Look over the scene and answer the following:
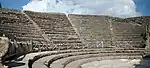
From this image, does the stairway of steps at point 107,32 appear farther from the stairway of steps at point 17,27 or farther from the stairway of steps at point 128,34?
the stairway of steps at point 17,27

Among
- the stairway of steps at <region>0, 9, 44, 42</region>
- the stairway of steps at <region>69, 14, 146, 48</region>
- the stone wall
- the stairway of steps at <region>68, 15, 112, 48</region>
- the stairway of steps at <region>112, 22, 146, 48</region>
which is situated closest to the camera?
the stairway of steps at <region>0, 9, 44, 42</region>

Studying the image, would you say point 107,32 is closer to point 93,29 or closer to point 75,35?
point 93,29

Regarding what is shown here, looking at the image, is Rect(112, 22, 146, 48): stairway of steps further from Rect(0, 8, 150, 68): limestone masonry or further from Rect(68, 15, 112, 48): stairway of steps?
Rect(68, 15, 112, 48): stairway of steps

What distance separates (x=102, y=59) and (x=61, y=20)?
9328mm

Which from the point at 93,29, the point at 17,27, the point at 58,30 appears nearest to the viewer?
the point at 17,27

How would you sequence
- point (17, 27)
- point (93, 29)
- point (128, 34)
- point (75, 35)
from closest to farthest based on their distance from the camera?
point (17, 27), point (75, 35), point (128, 34), point (93, 29)

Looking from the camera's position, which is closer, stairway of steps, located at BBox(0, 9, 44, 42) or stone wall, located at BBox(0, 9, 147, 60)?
stairway of steps, located at BBox(0, 9, 44, 42)

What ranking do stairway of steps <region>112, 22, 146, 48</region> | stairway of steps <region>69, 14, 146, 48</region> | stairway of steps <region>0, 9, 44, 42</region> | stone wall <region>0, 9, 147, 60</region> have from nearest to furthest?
stairway of steps <region>0, 9, 44, 42</region>
stone wall <region>0, 9, 147, 60</region>
stairway of steps <region>69, 14, 146, 48</region>
stairway of steps <region>112, 22, 146, 48</region>

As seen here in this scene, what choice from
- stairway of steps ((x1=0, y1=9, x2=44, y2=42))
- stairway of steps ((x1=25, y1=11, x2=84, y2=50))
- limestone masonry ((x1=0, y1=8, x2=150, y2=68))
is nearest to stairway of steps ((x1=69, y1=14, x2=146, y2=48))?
limestone masonry ((x1=0, y1=8, x2=150, y2=68))

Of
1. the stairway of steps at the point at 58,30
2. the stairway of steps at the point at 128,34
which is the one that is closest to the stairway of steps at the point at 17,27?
the stairway of steps at the point at 58,30

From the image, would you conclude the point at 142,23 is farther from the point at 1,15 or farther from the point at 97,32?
the point at 1,15

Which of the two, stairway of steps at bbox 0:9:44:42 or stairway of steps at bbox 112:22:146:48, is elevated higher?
stairway of steps at bbox 0:9:44:42

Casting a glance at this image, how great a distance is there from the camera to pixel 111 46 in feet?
77.4

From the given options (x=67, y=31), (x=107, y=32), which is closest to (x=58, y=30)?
(x=67, y=31)
